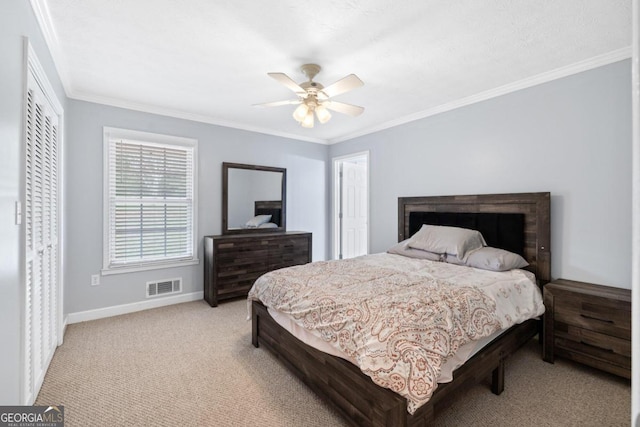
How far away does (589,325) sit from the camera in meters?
2.14

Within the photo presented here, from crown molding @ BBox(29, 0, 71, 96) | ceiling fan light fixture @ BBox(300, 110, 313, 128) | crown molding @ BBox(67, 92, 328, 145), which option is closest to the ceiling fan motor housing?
ceiling fan light fixture @ BBox(300, 110, 313, 128)

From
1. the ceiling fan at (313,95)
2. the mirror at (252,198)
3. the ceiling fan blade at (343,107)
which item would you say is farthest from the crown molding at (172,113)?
the ceiling fan blade at (343,107)

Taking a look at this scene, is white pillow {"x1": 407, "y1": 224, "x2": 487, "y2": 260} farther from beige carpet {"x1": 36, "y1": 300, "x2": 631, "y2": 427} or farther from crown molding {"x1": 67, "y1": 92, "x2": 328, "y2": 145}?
A: crown molding {"x1": 67, "y1": 92, "x2": 328, "y2": 145}

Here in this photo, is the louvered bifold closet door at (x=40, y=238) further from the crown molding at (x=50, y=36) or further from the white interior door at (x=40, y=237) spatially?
the crown molding at (x=50, y=36)

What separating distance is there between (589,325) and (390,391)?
1.88m

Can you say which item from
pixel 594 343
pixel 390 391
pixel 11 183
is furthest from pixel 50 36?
pixel 594 343

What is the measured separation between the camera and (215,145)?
400cm

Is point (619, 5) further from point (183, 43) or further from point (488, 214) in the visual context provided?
point (183, 43)

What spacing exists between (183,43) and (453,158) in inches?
117

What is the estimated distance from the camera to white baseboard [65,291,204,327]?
3.13 m

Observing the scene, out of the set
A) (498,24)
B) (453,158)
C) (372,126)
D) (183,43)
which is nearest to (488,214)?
(453,158)

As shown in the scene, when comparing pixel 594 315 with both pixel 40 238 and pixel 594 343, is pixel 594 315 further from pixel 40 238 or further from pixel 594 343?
pixel 40 238

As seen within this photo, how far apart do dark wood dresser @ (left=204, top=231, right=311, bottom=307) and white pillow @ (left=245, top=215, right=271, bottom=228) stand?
15 cm

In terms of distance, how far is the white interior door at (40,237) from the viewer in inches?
66.1
